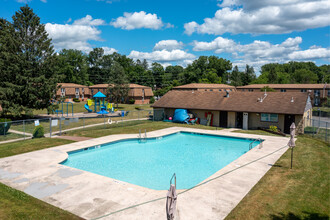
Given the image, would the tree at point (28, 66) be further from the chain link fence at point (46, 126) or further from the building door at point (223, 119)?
the building door at point (223, 119)

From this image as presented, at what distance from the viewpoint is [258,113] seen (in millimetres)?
28500

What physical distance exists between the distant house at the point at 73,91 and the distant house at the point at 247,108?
42.3 metres

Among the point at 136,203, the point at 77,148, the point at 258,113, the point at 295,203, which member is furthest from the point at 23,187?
the point at 258,113

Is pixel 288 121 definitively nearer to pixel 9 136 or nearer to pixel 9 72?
pixel 9 136

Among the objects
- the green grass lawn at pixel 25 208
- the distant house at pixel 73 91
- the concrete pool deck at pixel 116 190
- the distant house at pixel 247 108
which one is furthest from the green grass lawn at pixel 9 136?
the distant house at pixel 73 91

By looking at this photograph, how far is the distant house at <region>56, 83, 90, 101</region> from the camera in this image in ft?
226

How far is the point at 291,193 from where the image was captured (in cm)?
1086

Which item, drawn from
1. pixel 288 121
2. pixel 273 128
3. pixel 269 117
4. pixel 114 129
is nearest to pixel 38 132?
pixel 114 129

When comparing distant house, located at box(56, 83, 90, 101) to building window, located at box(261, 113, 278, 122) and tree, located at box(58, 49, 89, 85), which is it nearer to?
tree, located at box(58, 49, 89, 85)

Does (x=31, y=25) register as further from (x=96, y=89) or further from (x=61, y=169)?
(x=96, y=89)

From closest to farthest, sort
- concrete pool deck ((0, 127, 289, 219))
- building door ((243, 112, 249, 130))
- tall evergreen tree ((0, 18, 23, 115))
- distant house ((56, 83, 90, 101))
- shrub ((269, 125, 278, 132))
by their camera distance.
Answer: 1. concrete pool deck ((0, 127, 289, 219))
2. shrub ((269, 125, 278, 132))
3. building door ((243, 112, 249, 130))
4. tall evergreen tree ((0, 18, 23, 115))
5. distant house ((56, 83, 90, 101))

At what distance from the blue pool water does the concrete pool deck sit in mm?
1947

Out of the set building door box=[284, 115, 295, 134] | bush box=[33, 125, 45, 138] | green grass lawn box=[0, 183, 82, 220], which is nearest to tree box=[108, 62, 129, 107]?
bush box=[33, 125, 45, 138]

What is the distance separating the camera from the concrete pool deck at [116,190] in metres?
9.20
